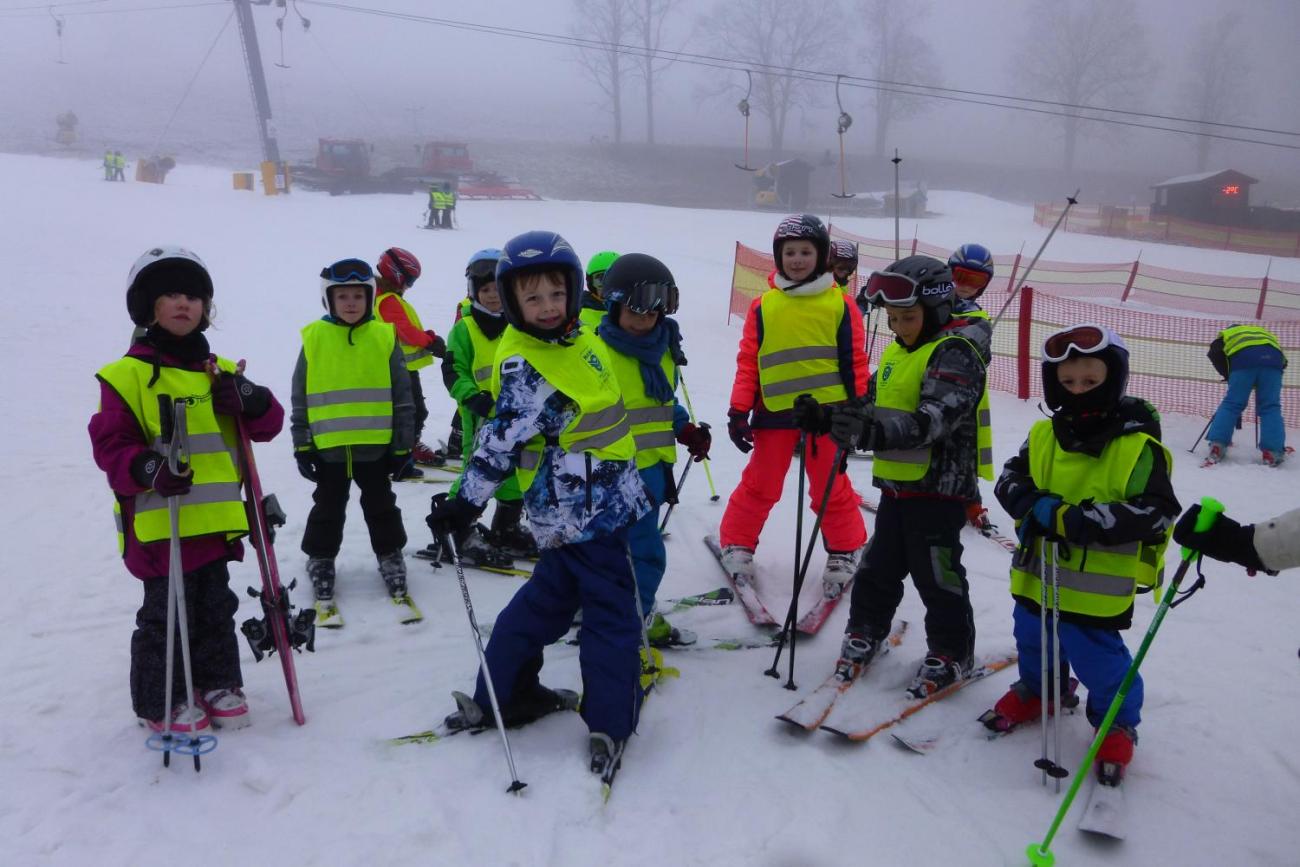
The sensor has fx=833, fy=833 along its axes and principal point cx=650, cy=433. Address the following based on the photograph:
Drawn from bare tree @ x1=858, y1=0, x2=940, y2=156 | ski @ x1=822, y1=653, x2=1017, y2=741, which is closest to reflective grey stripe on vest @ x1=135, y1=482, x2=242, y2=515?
ski @ x1=822, y1=653, x2=1017, y2=741

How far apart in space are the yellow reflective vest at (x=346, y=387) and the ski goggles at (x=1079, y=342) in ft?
10.9

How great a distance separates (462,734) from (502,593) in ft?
5.04

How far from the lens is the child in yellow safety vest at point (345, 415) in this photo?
4.52 metres

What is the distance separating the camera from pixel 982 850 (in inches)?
112

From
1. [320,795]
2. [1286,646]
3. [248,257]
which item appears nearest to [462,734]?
[320,795]

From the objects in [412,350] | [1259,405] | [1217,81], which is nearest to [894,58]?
[1217,81]

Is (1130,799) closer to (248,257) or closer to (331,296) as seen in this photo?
(331,296)

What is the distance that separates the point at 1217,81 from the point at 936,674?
246 feet

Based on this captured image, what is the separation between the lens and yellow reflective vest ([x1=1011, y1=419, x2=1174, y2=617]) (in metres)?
3.00

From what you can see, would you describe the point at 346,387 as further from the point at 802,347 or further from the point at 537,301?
the point at 802,347

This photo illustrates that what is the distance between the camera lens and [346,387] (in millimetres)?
4527

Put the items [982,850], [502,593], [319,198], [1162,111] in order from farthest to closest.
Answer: [1162,111]
[319,198]
[502,593]
[982,850]

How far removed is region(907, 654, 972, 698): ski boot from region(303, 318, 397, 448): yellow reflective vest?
300 cm

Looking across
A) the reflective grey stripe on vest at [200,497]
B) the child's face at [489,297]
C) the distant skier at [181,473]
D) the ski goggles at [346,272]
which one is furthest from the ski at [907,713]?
the ski goggles at [346,272]
